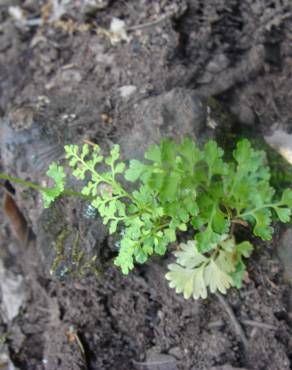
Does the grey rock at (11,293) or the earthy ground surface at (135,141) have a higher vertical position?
the earthy ground surface at (135,141)

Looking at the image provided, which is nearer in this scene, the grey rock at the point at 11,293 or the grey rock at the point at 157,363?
the grey rock at the point at 157,363

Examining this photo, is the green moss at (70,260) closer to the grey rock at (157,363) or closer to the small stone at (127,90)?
the grey rock at (157,363)

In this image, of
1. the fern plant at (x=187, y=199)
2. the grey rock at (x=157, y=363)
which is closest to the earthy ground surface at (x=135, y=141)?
the grey rock at (x=157, y=363)

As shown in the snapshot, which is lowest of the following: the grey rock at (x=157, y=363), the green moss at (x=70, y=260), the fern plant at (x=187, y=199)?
the grey rock at (x=157, y=363)

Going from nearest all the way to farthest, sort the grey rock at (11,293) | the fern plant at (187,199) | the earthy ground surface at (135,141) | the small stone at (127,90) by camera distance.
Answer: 1. the fern plant at (187,199)
2. the earthy ground surface at (135,141)
3. the small stone at (127,90)
4. the grey rock at (11,293)

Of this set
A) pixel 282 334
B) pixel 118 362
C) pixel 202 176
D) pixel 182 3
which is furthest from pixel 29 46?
pixel 282 334

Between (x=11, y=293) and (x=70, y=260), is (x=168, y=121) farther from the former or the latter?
(x=11, y=293)

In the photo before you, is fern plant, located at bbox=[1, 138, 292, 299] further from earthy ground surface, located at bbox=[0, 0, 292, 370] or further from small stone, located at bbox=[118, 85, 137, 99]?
small stone, located at bbox=[118, 85, 137, 99]

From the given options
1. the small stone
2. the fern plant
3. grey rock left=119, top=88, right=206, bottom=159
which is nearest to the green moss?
the fern plant

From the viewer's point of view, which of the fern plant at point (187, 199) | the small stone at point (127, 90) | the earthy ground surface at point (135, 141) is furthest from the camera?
the small stone at point (127, 90)
